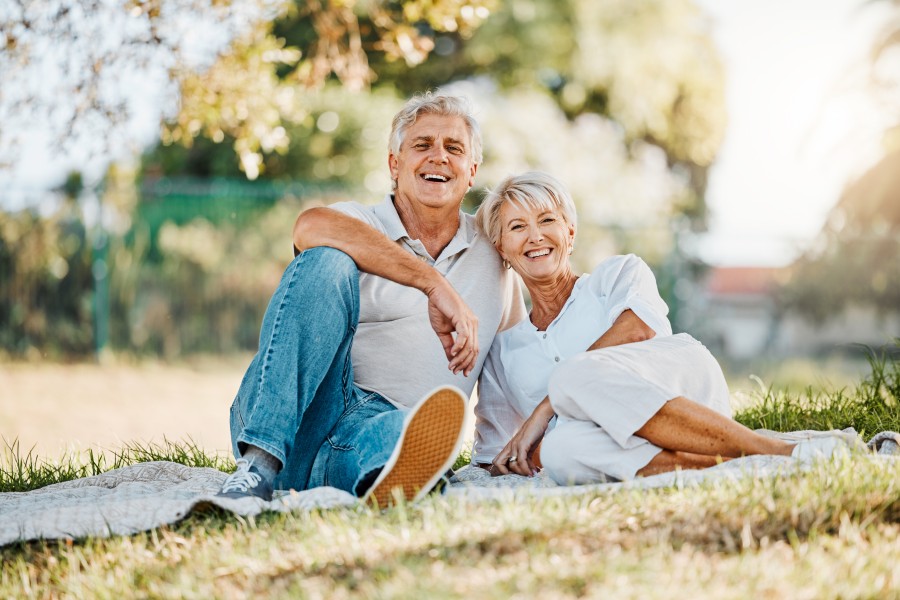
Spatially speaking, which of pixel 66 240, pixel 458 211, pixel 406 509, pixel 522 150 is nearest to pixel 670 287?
pixel 522 150

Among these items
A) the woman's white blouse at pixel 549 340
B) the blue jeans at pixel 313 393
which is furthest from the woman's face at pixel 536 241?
the blue jeans at pixel 313 393

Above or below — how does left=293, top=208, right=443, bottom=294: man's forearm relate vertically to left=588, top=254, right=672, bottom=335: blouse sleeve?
above

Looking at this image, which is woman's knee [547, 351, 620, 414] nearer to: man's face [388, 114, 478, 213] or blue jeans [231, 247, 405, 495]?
blue jeans [231, 247, 405, 495]

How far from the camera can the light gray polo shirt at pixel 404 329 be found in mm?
3320

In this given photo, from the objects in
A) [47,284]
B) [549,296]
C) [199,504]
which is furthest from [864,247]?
[199,504]

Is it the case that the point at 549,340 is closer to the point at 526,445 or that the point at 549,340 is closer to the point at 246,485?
the point at 526,445

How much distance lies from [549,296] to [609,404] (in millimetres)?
712

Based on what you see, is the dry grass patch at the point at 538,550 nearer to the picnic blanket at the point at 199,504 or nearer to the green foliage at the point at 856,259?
the picnic blanket at the point at 199,504

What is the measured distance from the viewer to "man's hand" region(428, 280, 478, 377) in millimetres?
2957

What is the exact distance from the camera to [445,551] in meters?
2.12

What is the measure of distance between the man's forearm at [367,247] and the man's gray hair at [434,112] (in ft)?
2.04

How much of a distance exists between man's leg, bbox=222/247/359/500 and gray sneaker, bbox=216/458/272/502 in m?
0.05

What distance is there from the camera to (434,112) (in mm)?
3604

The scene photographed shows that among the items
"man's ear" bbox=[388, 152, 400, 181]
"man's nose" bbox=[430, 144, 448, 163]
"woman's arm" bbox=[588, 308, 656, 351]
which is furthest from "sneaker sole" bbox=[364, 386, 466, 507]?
"man's ear" bbox=[388, 152, 400, 181]
